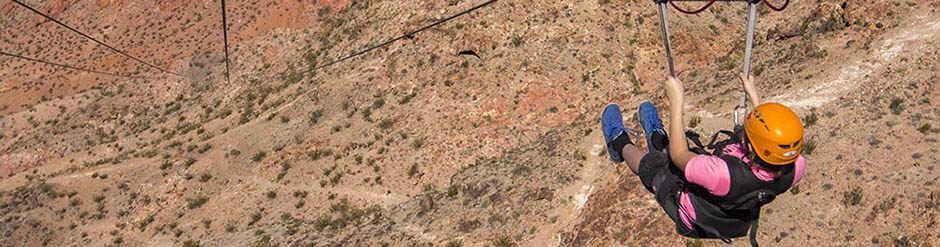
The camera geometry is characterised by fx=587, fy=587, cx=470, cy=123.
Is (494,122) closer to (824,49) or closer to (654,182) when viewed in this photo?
(824,49)

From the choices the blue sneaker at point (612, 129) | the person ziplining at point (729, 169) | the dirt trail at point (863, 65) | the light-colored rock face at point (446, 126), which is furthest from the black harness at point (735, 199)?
the dirt trail at point (863, 65)

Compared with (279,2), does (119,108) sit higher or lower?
lower

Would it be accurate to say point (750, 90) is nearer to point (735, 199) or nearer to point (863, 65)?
point (735, 199)

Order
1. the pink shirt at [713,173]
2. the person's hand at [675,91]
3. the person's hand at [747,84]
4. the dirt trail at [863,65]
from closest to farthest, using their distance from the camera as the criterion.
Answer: the pink shirt at [713,173], the person's hand at [675,91], the person's hand at [747,84], the dirt trail at [863,65]

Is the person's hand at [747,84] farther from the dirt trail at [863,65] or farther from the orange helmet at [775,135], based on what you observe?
the dirt trail at [863,65]

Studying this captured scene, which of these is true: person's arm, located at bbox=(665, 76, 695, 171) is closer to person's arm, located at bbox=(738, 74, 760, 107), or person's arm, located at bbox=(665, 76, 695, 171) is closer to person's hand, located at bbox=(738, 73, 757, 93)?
person's arm, located at bbox=(738, 74, 760, 107)

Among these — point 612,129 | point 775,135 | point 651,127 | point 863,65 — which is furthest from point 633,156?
point 863,65

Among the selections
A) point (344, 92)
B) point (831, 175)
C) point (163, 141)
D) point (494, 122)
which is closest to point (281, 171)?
point (344, 92)

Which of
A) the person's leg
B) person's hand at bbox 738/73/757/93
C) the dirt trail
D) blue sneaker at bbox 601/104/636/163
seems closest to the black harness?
person's hand at bbox 738/73/757/93
